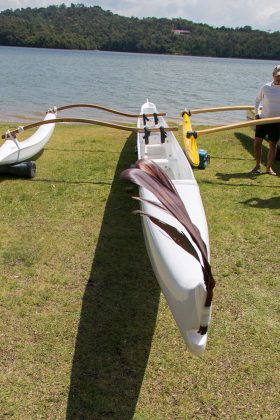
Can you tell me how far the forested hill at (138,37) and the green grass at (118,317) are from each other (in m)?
73.9

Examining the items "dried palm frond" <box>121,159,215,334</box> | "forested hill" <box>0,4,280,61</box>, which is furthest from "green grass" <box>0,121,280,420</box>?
"forested hill" <box>0,4,280,61</box>

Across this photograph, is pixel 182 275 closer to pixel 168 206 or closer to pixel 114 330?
pixel 168 206

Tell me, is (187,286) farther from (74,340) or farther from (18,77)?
(18,77)

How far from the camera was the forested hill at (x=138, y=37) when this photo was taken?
72.2 metres

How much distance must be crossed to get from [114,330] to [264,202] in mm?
3072

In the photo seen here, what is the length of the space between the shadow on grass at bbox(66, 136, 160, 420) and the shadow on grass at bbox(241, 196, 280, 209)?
1.67 metres

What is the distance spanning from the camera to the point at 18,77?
954 inches

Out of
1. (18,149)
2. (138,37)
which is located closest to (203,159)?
(18,149)

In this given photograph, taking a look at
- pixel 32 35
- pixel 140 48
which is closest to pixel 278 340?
pixel 32 35

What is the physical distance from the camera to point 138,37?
3231 inches

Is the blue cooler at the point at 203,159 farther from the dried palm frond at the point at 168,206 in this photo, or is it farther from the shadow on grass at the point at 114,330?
the dried palm frond at the point at 168,206

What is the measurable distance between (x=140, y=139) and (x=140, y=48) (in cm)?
8247

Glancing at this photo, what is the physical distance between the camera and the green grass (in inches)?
94.3

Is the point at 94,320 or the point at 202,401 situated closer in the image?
the point at 202,401
